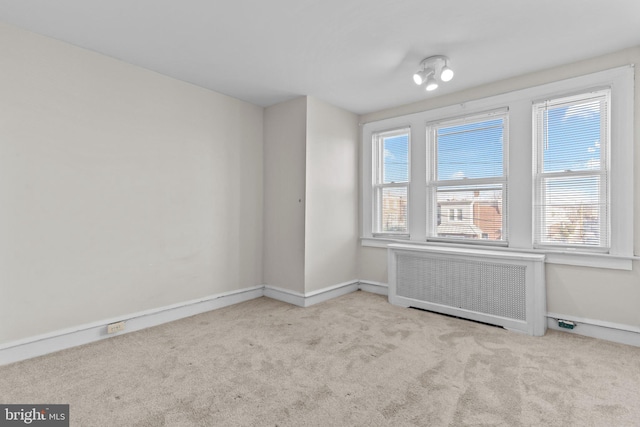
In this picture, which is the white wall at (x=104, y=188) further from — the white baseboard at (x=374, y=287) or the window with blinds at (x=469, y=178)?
the window with blinds at (x=469, y=178)

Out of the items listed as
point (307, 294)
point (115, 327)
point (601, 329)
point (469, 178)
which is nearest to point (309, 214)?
point (307, 294)

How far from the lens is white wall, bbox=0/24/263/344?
7.98ft

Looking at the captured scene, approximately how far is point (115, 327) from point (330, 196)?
8.92 ft

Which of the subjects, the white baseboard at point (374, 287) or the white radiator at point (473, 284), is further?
the white baseboard at point (374, 287)

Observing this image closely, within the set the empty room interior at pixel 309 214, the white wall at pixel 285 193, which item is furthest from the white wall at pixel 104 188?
the white wall at pixel 285 193

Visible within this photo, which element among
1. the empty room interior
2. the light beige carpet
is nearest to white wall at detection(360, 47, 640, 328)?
the empty room interior

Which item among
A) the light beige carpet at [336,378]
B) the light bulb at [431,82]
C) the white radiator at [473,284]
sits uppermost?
the light bulb at [431,82]

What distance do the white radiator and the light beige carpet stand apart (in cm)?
21

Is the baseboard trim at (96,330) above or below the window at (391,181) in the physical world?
below

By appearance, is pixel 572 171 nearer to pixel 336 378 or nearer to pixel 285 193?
pixel 336 378

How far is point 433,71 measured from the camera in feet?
9.67

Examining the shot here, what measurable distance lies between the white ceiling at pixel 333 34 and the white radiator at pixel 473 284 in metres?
1.91

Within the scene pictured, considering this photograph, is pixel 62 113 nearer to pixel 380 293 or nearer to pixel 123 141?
pixel 123 141

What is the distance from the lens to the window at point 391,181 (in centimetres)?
434
